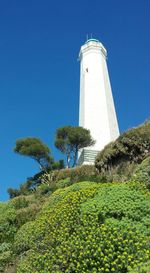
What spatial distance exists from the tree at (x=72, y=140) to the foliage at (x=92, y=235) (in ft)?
66.0

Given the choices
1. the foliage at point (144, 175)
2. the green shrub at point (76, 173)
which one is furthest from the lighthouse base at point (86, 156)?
the foliage at point (144, 175)

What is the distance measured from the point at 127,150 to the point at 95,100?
704 inches

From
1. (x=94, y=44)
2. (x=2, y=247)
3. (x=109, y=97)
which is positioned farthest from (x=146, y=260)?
(x=94, y=44)

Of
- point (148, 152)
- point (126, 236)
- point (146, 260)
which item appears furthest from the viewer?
point (148, 152)

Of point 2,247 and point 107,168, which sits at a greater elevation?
point 107,168

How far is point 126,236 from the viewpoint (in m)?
5.87

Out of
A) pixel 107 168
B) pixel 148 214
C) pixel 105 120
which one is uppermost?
pixel 105 120

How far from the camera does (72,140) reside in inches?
1106

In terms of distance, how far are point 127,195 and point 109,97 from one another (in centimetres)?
2705

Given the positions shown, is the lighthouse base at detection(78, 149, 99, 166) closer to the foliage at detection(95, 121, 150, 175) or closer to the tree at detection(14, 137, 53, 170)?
the tree at detection(14, 137, 53, 170)

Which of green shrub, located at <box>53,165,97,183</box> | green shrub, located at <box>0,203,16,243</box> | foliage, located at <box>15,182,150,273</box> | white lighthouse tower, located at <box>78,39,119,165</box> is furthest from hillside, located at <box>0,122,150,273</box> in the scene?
white lighthouse tower, located at <box>78,39,119,165</box>

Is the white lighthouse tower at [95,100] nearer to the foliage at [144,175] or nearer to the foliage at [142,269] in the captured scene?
the foliage at [144,175]

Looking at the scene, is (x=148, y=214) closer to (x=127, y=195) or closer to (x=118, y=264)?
(x=127, y=195)

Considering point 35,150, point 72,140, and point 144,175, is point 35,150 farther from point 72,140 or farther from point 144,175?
point 144,175
